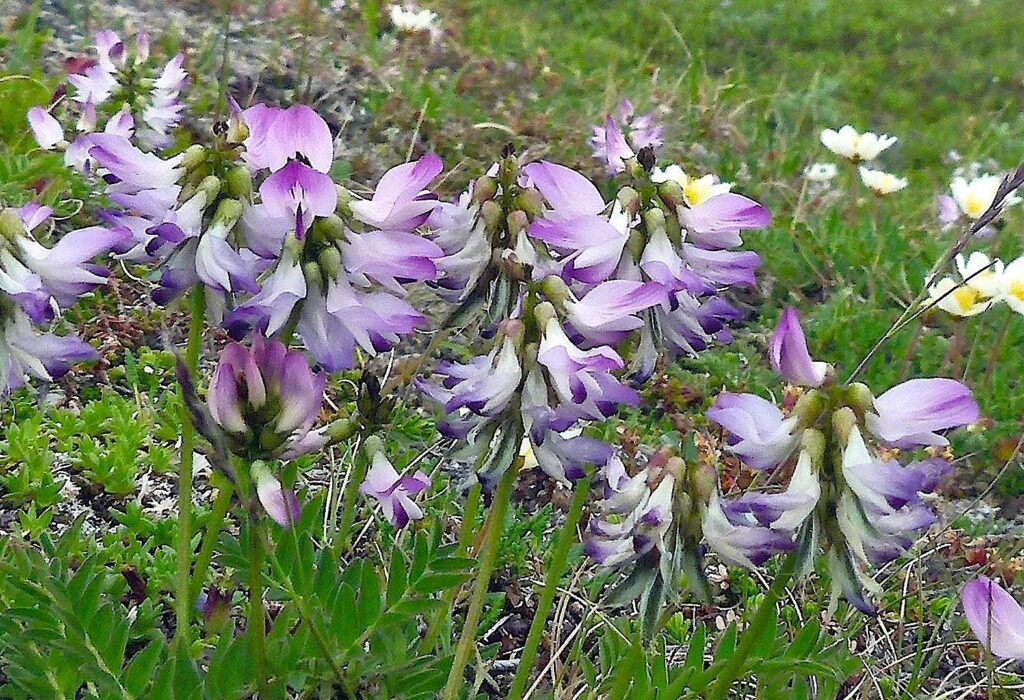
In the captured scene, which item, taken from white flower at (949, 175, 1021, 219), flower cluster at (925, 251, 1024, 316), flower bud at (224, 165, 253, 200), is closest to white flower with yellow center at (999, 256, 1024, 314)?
flower cluster at (925, 251, 1024, 316)

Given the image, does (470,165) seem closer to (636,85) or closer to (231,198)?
(636,85)

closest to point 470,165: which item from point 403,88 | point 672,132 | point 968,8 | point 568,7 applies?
point 403,88

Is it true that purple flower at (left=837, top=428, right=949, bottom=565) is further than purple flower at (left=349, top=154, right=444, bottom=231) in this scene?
No

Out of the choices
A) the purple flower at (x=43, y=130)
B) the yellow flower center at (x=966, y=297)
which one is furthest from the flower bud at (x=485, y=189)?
the yellow flower center at (x=966, y=297)

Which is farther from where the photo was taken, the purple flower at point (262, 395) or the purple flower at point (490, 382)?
the purple flower at point (490, 382)

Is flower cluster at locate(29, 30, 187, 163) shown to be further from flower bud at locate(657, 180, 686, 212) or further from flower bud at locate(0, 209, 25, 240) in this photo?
flower bud at locate(657, 180, 686, 212)

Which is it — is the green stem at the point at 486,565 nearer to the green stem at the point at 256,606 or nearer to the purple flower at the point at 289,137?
the green stem at the point at 256,606
